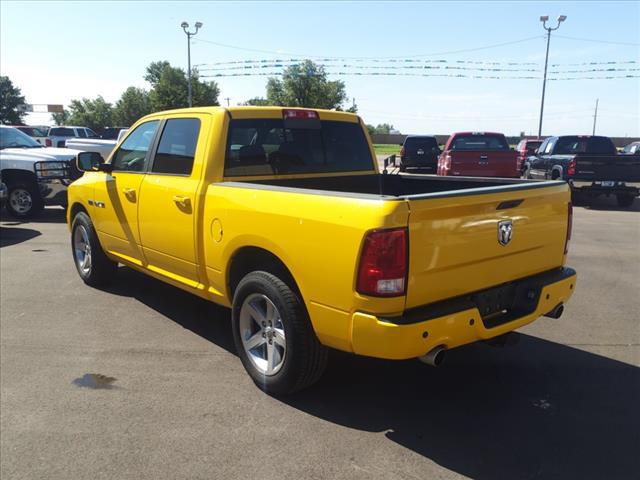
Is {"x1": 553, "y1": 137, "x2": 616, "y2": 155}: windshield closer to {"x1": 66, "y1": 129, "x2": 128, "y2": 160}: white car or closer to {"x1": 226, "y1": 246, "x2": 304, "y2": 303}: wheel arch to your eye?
{"x1": 66, "y1": 129, "x2": 128, "y2": 160}: white car

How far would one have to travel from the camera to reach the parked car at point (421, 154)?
63.8 feet

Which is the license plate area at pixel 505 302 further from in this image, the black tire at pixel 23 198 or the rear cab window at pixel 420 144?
the rear cab window at pixel 420 144

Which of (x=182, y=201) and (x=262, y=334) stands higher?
(x=182, y=201)

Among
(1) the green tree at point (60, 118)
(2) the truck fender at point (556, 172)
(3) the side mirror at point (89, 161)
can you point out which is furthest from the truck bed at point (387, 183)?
(1) the green tree at point (60, 118)

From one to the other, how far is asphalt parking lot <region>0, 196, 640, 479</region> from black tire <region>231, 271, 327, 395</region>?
16 centimetres

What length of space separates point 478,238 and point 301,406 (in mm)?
1596

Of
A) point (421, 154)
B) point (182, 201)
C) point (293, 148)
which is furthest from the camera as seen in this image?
point (421, 154)

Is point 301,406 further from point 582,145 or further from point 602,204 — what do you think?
point 582,145

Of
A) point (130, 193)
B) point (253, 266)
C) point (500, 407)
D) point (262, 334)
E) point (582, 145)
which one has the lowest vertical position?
point (500, 407)

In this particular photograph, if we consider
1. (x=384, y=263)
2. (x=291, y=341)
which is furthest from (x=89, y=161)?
(x=384, y=263)

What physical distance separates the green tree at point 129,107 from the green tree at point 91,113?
1301mm

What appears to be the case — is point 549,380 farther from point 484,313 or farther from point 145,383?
→ point 145,383

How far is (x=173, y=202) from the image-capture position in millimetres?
4262

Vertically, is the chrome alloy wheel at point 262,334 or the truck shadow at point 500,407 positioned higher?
the chrome alloy wheel at point 262,334
